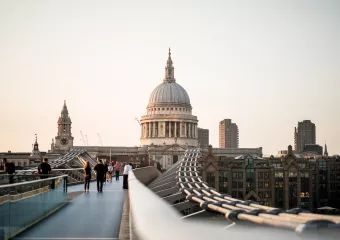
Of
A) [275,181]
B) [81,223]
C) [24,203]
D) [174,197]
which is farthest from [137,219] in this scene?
[275,181]

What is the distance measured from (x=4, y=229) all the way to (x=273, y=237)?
24.5ft

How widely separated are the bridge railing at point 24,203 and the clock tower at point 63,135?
173211 millimetres

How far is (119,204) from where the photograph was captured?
66.4ft

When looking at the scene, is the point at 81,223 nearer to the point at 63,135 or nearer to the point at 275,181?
the point at 275,181

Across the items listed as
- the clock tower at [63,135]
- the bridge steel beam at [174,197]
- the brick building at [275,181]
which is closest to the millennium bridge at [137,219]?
the bridge steel beam at [174,197]

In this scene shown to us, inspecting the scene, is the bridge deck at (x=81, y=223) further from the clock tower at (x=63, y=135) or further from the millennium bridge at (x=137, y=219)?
the clock tower at (x=63, y=135)

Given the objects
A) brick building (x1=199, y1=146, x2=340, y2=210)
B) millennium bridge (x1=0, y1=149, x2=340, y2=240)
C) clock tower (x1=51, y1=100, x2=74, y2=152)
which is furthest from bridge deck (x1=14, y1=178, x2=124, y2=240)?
clock tower (x1=51, y1=100, x2=74, y2=152)

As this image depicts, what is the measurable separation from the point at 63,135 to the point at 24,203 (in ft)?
594

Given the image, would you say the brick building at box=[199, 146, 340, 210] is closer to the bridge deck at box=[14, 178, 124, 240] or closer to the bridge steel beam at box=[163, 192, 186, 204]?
the bridge steel beam at box=[163, 192, 186, 204]

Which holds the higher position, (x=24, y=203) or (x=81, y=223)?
(x=24, y=203)

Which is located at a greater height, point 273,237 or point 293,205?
point 273,237

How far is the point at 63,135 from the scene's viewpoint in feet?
630

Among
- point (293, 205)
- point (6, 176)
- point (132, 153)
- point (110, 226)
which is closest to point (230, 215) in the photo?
point (110, 226)

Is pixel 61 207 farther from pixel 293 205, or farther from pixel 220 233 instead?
pixel 293 205
